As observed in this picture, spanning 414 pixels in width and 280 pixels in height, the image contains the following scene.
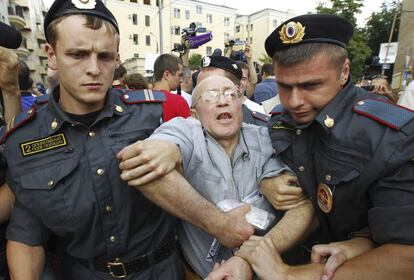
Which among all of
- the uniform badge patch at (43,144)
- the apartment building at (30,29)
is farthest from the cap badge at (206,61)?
the apartment building at (30,29)

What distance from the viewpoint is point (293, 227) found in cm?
176

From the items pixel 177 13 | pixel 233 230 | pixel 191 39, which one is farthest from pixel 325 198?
pixel 177 13

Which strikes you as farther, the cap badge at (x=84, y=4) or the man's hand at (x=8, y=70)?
the man's hand at (x=8, y=70)

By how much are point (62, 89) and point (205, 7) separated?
59510mm

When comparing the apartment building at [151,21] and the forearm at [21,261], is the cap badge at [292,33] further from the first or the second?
the apartment building at [151,21]

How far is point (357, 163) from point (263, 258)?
0.66 meters

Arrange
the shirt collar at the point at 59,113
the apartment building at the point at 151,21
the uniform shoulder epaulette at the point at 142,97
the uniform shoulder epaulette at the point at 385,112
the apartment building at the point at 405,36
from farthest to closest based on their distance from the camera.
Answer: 1. the apartment building at the point at 151,21
2. the apartment building at the point at 405,36
3. the uniform shoulder epaulette at the point at 142,97
4. the shirt collar at the point at 59,113
5. the uniform shoulder epaulette at the point at 385,112

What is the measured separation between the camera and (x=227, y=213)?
1733 mm

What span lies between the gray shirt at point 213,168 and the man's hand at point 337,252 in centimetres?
39

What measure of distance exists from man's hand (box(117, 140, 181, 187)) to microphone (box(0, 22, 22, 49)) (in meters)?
1.10

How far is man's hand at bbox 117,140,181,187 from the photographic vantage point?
4.96ft

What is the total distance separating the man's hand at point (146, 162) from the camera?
151 cm

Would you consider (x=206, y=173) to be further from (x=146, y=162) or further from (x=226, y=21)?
(x=226, y=21)

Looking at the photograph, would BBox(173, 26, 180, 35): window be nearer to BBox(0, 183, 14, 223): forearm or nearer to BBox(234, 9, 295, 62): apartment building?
BBox(234, 9, 295, 62): apartment building
